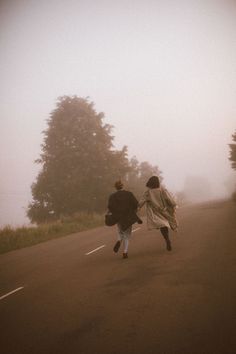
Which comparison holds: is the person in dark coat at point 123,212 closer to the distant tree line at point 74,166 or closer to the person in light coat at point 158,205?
the person in light coat at point 158,205

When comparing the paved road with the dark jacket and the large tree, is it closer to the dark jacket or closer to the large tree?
the dark jacket

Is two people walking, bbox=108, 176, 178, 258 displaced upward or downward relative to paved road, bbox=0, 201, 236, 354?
upward

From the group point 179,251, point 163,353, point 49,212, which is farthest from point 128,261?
point 49,212

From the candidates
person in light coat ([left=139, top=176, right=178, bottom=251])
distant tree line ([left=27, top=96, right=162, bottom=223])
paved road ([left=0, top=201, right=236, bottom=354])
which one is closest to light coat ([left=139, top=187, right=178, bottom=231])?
person in light coat ([left=139, top=176, right=178, bottom=251])

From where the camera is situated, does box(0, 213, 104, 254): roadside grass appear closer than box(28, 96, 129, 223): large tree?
Yes

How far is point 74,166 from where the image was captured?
3203 centimetres

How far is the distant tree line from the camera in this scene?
3138 centimetres

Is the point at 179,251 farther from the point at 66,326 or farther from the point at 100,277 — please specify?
the point at 66,326

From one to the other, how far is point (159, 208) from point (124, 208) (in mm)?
1034

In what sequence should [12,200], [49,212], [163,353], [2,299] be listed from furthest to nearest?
[12,200], [49,212], [2,299], [163,353]

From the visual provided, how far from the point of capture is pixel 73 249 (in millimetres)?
12125

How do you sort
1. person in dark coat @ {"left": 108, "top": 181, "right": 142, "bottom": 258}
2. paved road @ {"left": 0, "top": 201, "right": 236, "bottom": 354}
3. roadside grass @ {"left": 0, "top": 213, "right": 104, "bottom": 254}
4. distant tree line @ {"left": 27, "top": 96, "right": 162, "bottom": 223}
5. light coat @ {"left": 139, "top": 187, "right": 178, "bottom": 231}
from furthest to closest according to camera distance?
distant tree line @ {"left": 27, "top": 96, "right": 162, "bottom": 223} < roadside grass @ {"left": 0, "top": 213, "right": 104, "bottom": 254} < light coat @ {"left": 139, "top": 187, "right": 178, "bottom": 231} < person in dark coat @ {"left": 108, "top": 181, "right": 142, "bottom": 258} < paved road @ {"left": 0, "top": 201, "right": 236, "bottom": 354}

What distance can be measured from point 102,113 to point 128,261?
27368 millimetres

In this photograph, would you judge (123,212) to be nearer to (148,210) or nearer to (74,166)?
(148,210)
